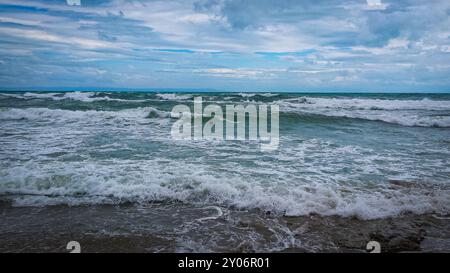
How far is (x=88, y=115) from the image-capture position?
60.5 feet

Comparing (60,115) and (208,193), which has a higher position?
(60,115)

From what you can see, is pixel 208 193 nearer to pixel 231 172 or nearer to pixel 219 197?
pixel 219 197

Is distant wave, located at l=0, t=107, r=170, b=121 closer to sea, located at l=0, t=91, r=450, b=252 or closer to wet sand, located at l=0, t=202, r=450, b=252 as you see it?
sea, located at l=0, t=91, r=450, b=252

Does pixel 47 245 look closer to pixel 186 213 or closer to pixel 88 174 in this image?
pixel 186 213

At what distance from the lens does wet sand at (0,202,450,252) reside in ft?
13.2

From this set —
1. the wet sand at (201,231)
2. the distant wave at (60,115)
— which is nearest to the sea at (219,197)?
the wet sand at (201,231)

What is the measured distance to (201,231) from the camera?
4445 millimetres

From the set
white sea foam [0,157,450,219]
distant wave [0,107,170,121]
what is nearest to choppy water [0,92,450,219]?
white sea foam [0,157,450,219]

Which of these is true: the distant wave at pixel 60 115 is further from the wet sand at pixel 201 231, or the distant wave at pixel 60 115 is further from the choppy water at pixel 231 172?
the wet sand at pixel 201 231

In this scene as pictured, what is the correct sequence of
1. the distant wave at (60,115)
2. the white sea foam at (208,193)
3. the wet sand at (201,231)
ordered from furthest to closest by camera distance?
the distant wave at (60,115) < the white sea foam at (208,193) < the wet sand at (201,231)

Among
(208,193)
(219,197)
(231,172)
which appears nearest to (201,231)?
(219,197)

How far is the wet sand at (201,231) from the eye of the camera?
4.02 m

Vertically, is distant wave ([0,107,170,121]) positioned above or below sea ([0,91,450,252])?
above

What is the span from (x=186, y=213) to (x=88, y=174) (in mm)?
2954
